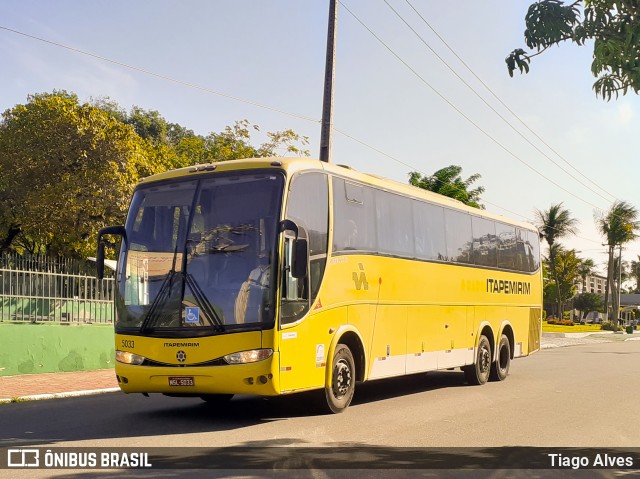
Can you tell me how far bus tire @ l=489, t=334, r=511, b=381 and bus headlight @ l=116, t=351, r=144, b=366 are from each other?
10.3m

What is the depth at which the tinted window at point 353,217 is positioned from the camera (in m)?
12.3

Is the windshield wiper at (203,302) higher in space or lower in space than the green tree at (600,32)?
lower

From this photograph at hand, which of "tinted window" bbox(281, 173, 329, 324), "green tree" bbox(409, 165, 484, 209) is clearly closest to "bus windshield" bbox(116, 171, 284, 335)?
"tinted window" bbox(281, 173, 329, 324)

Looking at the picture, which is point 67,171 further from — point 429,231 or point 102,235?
point 102,235

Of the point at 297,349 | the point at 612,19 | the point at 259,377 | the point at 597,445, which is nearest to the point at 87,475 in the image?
the point at 259,377

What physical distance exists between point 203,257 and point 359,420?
10.2ft

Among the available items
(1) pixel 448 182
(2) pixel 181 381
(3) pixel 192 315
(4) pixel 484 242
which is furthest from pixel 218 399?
(1) pixel 448 182

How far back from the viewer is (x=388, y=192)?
1425 cm

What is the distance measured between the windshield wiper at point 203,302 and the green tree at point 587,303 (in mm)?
123262

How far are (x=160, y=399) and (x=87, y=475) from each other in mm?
7248

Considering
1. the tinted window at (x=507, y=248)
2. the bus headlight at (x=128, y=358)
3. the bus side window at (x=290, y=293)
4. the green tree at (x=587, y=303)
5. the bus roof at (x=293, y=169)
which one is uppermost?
the bus roof at (x=293, y=169)

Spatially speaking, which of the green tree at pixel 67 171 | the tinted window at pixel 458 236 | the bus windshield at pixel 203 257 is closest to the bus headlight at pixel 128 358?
the bus windshield at pixel 203 257

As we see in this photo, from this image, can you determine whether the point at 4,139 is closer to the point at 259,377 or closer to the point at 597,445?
the point at 259,377

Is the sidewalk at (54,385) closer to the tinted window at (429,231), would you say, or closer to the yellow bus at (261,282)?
the yellow bus at (261,282)
